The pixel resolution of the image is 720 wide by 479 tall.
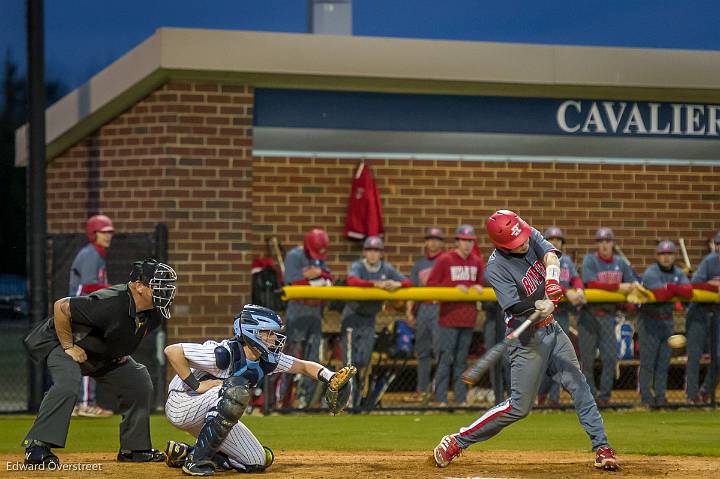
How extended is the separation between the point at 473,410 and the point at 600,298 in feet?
6.29

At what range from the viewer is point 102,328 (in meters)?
8.96

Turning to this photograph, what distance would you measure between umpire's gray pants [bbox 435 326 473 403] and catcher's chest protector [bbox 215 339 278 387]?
6.00 metres

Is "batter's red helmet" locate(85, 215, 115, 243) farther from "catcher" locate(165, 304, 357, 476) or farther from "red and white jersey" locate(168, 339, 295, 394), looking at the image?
"red and white jersey" locate(168, 339, 295, 394)

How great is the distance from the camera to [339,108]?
642 inches

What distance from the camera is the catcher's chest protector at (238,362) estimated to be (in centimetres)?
834

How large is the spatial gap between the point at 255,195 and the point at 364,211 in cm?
142

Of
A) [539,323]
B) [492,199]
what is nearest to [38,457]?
[539,323]

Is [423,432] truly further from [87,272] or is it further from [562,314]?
[87,272]

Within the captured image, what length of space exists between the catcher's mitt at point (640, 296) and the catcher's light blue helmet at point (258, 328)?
23.3 feet

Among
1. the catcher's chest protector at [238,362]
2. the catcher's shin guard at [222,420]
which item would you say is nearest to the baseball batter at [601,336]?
the catcher's chest protector at [238,362]

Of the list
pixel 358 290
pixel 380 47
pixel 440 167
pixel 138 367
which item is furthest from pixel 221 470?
pixel 440 167

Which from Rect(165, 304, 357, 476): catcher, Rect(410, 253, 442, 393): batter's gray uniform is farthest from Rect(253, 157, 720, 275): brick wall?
Rect(165, 304, 357, 476): catcher

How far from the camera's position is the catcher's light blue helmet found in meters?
8.22

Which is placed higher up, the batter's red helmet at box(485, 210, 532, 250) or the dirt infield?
the batter's red helmet at box(485, 210, 532, 250)
